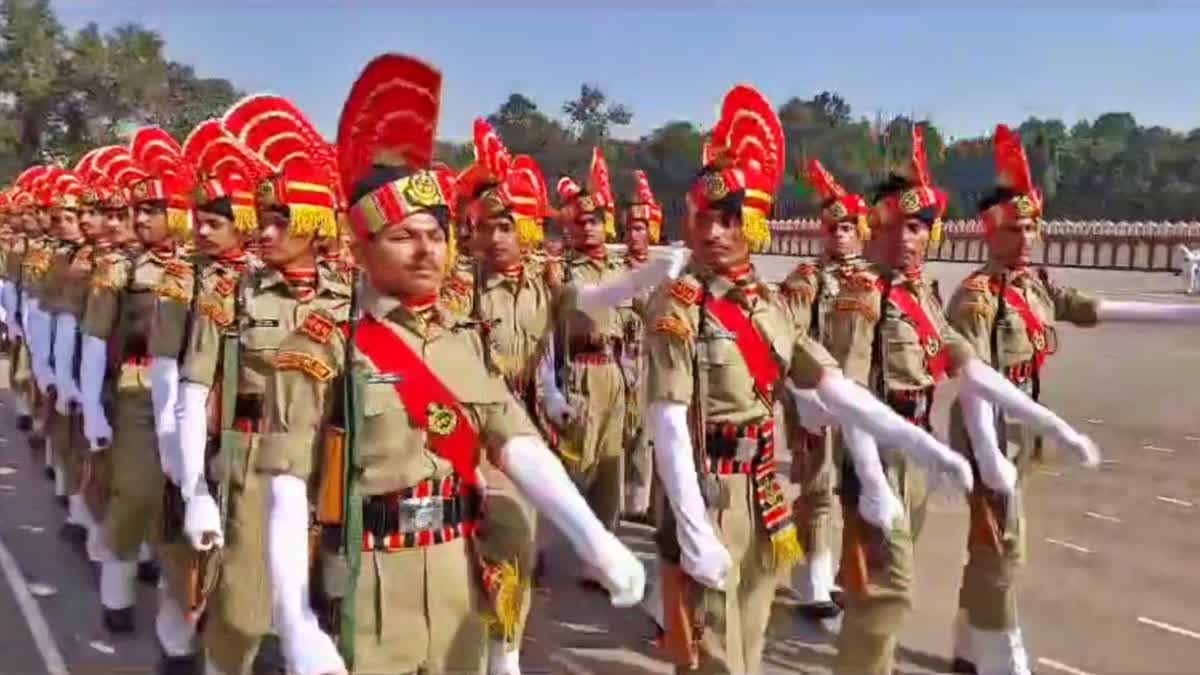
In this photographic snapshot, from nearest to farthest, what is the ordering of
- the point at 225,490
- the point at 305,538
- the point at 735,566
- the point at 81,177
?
the point at 305,538 < the point at 735,566 < the point at 225,490 < the point at 81,177

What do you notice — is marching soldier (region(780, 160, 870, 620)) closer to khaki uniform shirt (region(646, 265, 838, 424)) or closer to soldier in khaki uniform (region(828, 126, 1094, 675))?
soldier in khaki uniform (region(828, 126, 1094, 675))

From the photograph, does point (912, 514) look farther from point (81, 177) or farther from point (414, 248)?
point (81, 177)

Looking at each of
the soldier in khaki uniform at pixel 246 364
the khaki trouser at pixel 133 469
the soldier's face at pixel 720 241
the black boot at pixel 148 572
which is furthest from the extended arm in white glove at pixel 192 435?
the black boot at pixel 148 572

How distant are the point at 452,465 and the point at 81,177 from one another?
8926 mm

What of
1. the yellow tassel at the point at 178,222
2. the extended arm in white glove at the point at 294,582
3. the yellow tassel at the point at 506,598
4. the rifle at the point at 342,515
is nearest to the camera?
the extended arm in white glove at the point at 294,582

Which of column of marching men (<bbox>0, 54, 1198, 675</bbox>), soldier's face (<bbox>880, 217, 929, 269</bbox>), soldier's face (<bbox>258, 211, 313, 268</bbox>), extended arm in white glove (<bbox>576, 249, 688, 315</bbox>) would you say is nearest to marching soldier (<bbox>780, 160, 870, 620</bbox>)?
column of marching men (<bbox>0, 54, 1198, 675</bbox>)

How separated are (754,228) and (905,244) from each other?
1361 mm

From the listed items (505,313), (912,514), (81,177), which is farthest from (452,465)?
(81,177)

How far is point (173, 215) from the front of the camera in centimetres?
752

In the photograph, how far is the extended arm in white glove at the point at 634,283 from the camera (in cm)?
491

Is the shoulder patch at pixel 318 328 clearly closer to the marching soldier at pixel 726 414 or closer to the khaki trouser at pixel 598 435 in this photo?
the marching soldier at pixel 726 414

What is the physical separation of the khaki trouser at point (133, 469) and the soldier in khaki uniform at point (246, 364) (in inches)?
56.0

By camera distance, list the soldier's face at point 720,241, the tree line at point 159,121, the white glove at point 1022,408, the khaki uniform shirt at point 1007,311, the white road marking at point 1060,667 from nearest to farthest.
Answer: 1. the soldier's face at point 720,241
2. the white glove at point 1022,408
3. the khaki uniform shirt at point 1007,311
4. the white road marking at point 1060,667
5. the tree line at point 159,121

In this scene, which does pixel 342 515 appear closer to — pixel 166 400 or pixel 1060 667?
pixel 166 400
